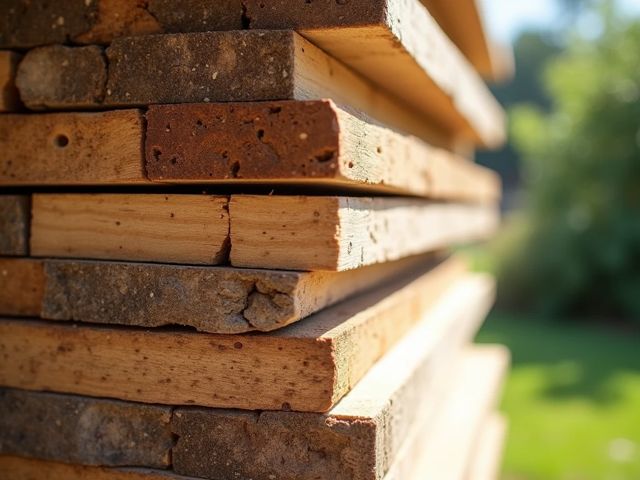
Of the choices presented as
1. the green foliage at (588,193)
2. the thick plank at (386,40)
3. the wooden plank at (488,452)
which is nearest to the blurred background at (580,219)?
the green foliage at (588,193)

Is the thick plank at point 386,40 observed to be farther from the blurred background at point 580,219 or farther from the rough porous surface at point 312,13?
the blurred background at point 580,219

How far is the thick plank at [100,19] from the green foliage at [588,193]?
34.1ft

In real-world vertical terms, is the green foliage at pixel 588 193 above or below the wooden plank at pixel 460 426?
above

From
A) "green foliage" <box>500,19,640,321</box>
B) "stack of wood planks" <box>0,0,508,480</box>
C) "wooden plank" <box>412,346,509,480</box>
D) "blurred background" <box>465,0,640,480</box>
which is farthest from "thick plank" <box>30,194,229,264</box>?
"green foliage" <box>500,19,640,321</box>

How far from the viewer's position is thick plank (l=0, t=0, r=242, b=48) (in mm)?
2123

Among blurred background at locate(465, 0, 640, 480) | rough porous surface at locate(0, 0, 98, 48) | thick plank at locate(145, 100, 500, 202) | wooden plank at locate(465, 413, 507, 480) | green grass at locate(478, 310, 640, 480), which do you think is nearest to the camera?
thick plank at locate(145, 100, 500, 202)

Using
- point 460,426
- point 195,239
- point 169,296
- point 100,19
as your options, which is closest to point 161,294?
point 169,296

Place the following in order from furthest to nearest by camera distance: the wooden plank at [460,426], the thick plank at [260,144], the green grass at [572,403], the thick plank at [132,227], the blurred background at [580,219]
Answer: the blurred background at [580,219] < the green grass at [572,403] < the wooden plank at [460,426] < the thick plank at [132,227] < the thick plank at [260,144]

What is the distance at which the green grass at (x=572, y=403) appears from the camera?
18.0 feet

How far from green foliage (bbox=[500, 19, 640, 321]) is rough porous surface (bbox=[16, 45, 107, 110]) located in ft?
34.4

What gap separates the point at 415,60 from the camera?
8.15 ft

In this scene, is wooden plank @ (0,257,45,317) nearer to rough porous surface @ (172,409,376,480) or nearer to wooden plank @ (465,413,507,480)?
rough porous surface @ (172,409,376,480)

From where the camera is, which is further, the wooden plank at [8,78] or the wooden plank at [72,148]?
the wooden plank at [8,78]

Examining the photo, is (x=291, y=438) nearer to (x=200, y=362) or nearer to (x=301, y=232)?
(x=200, y=362)
